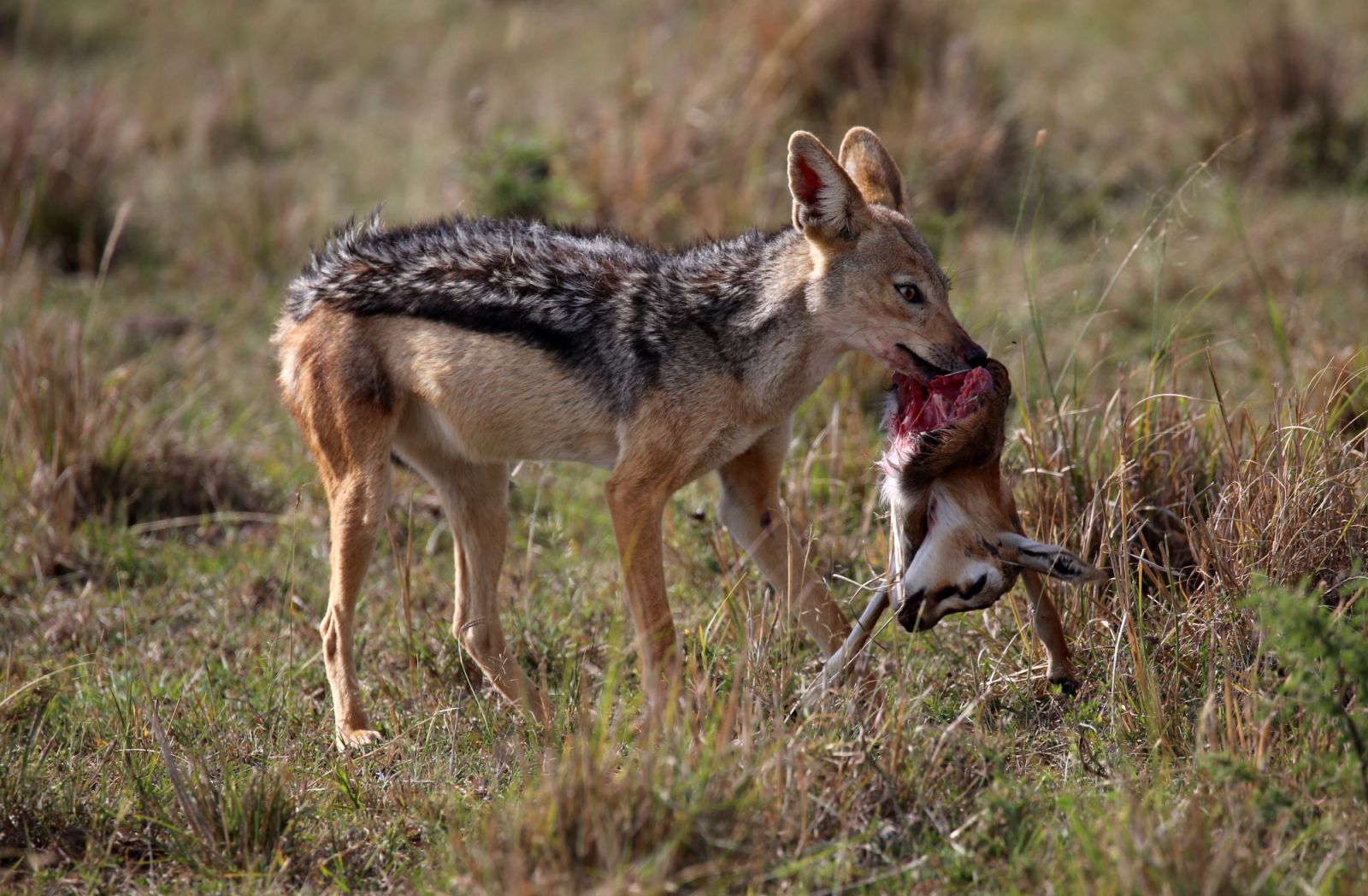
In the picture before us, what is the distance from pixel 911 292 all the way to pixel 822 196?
439mm

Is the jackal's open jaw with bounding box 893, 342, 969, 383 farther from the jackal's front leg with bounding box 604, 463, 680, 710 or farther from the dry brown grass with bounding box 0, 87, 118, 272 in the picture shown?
the dry brown grass with bounding box 0, 87, 118, 272

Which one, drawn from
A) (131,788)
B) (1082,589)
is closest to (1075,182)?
(1082,589)

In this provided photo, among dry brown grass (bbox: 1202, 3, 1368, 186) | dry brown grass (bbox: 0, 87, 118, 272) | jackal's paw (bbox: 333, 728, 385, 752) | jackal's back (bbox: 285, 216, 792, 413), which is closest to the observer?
jackal's paw (bbox: 333, 728, 385, 752)

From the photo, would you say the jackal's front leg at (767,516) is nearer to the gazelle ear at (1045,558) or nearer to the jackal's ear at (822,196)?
the jackal's ear at (822,196)

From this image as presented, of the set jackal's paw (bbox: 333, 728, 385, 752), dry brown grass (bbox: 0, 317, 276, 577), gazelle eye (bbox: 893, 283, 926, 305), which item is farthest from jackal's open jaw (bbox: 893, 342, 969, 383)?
dry brown grass (bbox: 0, 317, 276, 577)

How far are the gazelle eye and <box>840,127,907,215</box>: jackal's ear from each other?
1.99ft

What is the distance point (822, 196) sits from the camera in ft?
15.5

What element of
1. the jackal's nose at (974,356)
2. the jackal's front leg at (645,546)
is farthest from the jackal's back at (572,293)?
the jackal's nose at (974,356)

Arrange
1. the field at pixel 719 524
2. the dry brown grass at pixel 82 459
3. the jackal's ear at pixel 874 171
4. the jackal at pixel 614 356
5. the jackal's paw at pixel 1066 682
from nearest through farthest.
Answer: the field at pixel 719 524, the jackal's paw at pixel 1066 682, the jackal at pixel 614 356, the jackal's ear at pixel 874 171, the dry brown grass at pixel 82 459

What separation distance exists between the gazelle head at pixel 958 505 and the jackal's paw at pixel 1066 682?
18.5 inches

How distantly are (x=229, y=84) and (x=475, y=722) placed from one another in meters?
8.12

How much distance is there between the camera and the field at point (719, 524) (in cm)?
363

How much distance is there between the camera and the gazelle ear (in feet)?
13.1

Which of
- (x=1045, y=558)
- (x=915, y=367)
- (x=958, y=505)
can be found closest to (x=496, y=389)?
(x=915, y=367)
